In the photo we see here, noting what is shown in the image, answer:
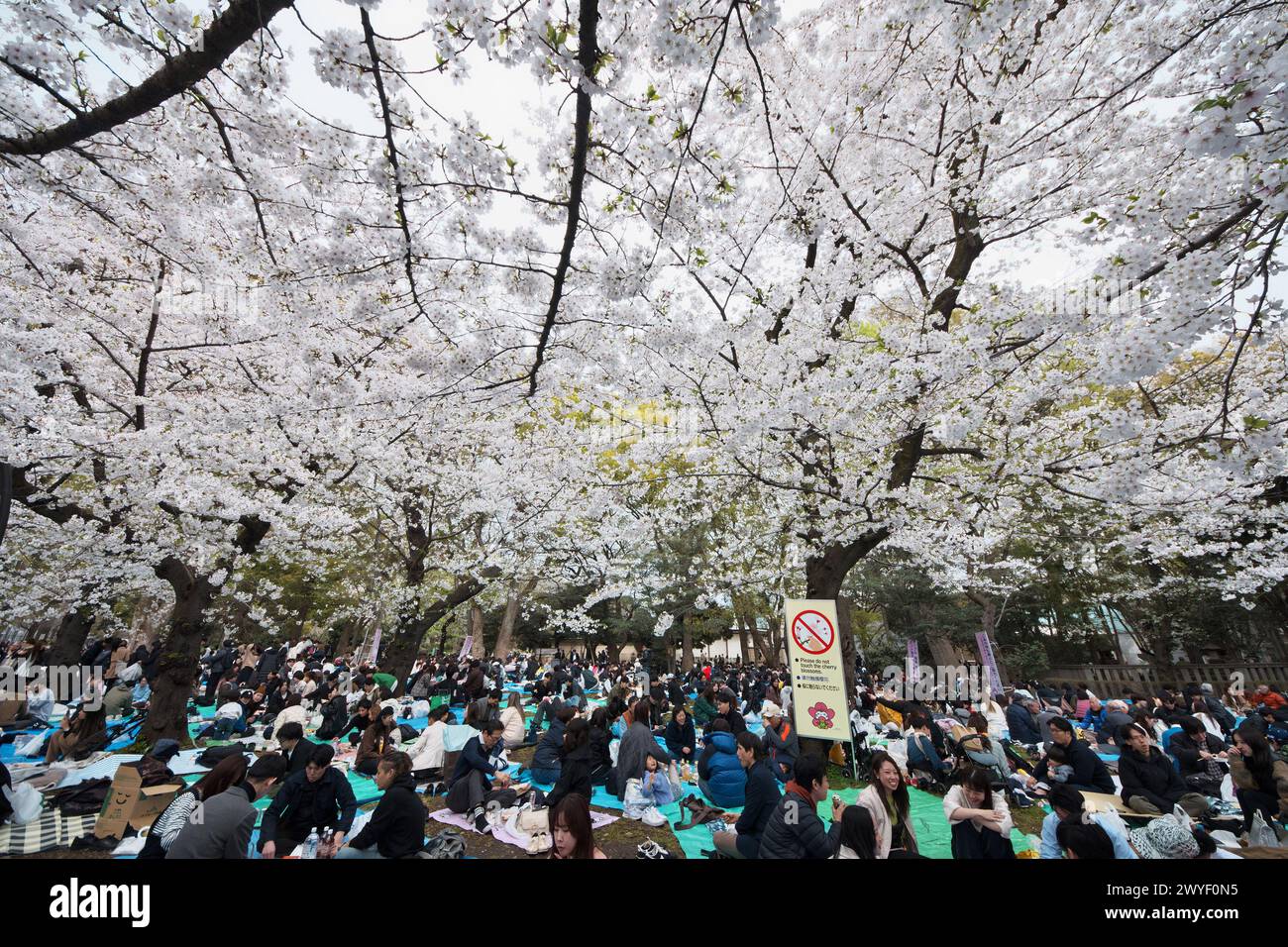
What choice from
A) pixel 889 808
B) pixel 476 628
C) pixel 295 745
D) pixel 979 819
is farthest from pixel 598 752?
pixel 476 628

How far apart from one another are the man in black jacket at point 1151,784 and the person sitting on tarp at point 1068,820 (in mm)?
2833

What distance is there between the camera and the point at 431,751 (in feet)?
26.1

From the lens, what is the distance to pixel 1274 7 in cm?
297

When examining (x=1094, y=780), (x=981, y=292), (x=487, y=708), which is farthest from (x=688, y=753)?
(x=981, y=292)

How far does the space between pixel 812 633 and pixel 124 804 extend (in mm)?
7895

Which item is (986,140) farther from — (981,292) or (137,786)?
(137,786)

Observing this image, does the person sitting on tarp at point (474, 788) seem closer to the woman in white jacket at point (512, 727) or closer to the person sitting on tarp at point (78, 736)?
the woman in white jacket at point (512, 727)

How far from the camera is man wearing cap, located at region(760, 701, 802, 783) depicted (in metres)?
6.97

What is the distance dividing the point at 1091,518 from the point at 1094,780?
1380 centimetres

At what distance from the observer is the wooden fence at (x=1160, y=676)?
1686cm

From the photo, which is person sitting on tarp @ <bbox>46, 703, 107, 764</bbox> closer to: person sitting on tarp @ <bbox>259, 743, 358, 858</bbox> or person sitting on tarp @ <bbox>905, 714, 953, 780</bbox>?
person sitting on tarp @ <bbox>259, 743, 358, 858</bbox>

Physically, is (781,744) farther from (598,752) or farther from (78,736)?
(78,736)

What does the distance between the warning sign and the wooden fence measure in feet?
60.6
